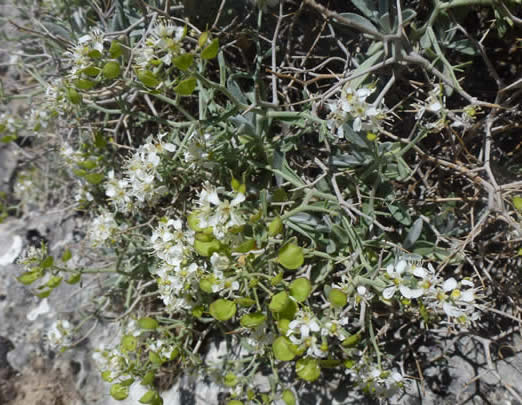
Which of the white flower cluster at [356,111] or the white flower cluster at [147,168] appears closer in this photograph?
the white flower cluster at [356,111]

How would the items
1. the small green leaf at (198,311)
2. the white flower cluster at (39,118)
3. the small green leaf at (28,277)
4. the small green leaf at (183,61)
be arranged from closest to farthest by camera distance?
the small green leaf at (183,61) → the small green leaf at (198,311) → the small green leaf at (28,277) → the white flower cluster at (39,118)

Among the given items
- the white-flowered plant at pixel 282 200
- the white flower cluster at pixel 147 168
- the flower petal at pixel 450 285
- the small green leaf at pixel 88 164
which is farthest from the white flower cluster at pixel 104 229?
the flower petal at pixel 450 285

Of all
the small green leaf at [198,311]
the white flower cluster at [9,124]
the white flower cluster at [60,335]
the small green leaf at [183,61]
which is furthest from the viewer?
the white flower cluster at [9,124]

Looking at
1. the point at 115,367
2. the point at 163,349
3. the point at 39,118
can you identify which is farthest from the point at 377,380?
the point at 39,118

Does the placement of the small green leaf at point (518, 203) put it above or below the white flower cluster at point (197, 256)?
above

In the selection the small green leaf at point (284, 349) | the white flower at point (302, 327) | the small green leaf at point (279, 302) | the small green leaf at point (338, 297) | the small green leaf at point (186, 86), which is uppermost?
the small green leaf at point (186, 86)

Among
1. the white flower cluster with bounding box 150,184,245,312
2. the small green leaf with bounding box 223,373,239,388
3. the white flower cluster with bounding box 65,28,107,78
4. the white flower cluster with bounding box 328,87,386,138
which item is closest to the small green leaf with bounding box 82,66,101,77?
the white flower cluster with bounding box 65,28,107,78

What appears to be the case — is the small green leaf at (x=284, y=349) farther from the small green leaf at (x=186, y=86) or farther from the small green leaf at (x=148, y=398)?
the small green leaf at (x=186, y=86)

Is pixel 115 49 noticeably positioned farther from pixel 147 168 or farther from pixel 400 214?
pixel 400 214
